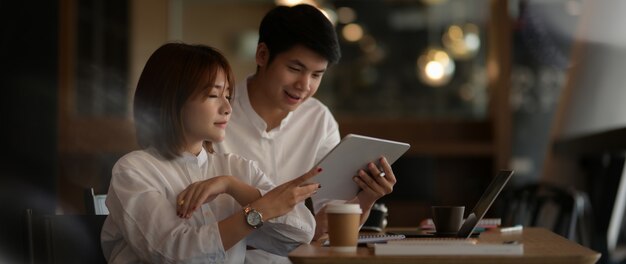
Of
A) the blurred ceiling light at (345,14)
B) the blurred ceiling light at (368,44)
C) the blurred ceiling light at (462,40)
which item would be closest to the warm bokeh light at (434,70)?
the blurred ceiling light at (462,40)

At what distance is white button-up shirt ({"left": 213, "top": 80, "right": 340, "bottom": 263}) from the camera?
2.29m

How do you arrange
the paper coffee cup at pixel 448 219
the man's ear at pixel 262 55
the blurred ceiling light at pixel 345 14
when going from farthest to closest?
1. the blurred ceiling light at pixel 345 14
2. the man's ear at pixel 262 55
3. the paper coffee cup at pixel 448 219

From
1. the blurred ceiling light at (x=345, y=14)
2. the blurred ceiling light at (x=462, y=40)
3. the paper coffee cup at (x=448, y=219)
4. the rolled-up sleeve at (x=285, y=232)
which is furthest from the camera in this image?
the blurred ceiling light at (x=345, y=14)

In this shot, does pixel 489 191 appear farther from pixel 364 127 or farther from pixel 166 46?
pixel 364 127

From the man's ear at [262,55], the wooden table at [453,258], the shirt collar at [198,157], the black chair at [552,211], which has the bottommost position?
the black chair at [552,211]

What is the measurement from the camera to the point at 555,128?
5.42 m

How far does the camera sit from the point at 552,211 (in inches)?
121

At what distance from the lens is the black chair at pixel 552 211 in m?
2.71

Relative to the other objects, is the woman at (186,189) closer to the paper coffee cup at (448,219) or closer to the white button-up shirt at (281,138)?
the paper coffee cup at (448,219)

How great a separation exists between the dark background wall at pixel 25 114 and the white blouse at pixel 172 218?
23.4 inches

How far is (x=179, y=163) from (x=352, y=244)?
0.39m

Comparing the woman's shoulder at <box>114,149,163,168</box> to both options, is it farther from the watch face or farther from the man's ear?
the man's ear

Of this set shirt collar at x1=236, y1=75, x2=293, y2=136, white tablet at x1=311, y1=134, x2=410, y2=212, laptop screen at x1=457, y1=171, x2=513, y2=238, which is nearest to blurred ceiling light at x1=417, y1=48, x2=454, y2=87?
shirt collar at x1=236, y1=75, x2=293, y2=136

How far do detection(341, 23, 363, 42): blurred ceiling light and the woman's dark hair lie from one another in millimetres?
5506
